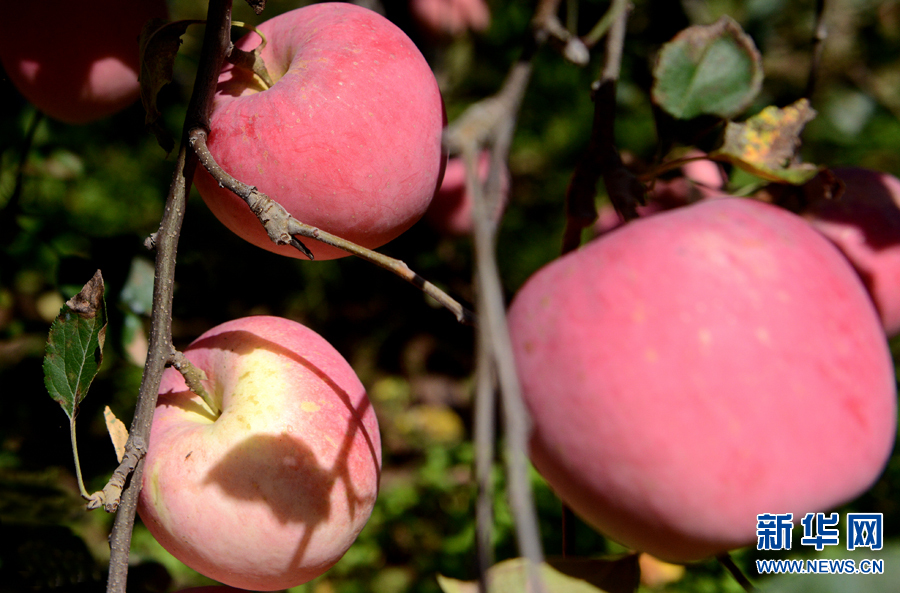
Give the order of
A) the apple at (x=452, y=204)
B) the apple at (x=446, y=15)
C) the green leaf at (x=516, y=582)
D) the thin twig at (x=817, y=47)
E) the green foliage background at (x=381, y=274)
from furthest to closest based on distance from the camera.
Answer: the apple at (x=446, y=15)
the apple at (x=452, y=204)
the green foliage background at (x=381, y=274)
the thin twig at (x=817, y=47)
the green leaf at (x=516, y=582)

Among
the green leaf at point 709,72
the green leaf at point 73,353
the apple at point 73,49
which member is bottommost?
the green leaf at point 73,353

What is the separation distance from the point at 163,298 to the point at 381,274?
94cm

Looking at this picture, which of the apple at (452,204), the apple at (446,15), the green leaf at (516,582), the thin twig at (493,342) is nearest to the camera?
the thin twig at (493,342)

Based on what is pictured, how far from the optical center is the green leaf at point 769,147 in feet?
1.56

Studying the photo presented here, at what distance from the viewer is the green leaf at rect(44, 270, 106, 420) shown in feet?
1.68

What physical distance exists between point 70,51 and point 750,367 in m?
0.66

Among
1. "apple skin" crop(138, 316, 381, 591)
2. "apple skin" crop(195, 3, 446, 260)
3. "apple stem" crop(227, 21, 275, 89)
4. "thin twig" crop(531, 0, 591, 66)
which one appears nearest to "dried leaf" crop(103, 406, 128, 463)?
"apple skin" crop(138, 316, 381, 591)

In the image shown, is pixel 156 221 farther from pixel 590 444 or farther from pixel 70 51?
pixel 590 444

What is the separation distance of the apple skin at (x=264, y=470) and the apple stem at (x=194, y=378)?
0.01 metres

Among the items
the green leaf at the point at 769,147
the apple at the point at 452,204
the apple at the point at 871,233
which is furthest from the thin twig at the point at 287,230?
the apple at the point at 452,204

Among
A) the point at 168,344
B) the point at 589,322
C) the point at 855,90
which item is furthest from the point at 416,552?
the point at 855,90

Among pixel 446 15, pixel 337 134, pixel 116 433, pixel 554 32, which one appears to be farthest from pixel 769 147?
pixel 446 15

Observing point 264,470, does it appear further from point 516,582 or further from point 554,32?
point 554,32

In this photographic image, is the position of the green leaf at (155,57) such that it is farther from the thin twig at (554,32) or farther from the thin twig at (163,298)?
the thin twig at (554,32)
